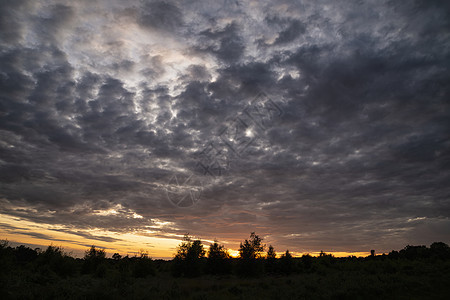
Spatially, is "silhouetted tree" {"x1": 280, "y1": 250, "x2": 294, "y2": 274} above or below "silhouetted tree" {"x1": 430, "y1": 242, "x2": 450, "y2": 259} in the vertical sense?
below

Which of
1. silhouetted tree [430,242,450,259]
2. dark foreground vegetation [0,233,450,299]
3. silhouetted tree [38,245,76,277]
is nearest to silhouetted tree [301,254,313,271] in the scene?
dark foreground vegetation [0,233,450,299]

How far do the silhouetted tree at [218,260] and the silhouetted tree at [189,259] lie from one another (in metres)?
2.16

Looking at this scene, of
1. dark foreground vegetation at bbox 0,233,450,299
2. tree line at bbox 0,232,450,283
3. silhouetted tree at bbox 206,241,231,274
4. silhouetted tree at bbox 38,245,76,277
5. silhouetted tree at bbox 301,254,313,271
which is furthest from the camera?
silhouetted tree at bbox 301,254,313,271

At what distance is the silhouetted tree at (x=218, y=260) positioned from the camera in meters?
55.0

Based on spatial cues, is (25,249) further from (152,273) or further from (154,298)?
(154,298)

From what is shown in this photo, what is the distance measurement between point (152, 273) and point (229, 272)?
55.1ft

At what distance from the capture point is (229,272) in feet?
181

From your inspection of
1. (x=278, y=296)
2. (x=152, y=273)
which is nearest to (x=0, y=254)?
(x=278, y=296)

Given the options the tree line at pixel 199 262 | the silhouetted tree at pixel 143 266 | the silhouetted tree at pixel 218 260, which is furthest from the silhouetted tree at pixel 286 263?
the silhouetted tree at pixel 143 266

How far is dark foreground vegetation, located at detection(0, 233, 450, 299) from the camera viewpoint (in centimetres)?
1955

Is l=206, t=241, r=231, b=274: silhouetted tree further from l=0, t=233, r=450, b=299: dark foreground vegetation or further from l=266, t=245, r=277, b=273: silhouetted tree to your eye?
l=266, t=245, r=277, b=273: silhouetted tree

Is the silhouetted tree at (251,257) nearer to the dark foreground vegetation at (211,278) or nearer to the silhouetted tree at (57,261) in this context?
the dark foreground vegetation at (211,278)

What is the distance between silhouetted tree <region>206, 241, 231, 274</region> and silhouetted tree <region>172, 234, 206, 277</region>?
2.16 metres

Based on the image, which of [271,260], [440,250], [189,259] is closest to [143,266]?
[189,259]
